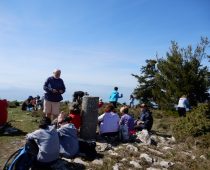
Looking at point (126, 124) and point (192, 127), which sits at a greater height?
point (126, 124)

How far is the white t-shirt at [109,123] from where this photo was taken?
43.0 feet

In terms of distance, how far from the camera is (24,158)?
339 inches

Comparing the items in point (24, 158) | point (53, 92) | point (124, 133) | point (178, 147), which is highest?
Result: point (53, 92)

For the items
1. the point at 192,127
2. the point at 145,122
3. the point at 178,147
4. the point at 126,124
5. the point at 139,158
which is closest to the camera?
the point at 139,158

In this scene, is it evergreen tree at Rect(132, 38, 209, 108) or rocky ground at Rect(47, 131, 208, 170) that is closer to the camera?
rocky ground at Rect(47, 131, 208, 170)

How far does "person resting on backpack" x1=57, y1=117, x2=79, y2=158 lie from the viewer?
10102 mm

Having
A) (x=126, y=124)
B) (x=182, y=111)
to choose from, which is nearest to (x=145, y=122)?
(x=126, y=124)

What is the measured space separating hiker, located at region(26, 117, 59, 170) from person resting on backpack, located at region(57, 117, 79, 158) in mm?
958

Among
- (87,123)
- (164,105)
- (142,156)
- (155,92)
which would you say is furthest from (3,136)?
(155,92)

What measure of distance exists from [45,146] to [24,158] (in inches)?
23.5

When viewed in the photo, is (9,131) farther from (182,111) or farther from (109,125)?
(182,111)

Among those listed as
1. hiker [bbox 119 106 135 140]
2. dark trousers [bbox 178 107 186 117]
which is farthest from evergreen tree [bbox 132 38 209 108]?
hiker [bbox 119 106 135 140]

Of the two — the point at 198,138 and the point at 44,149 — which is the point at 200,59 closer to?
the point at 198,138

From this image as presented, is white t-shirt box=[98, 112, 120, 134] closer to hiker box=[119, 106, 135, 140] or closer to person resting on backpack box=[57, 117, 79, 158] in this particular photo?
hiker box=[119, 106, 135, 140]
